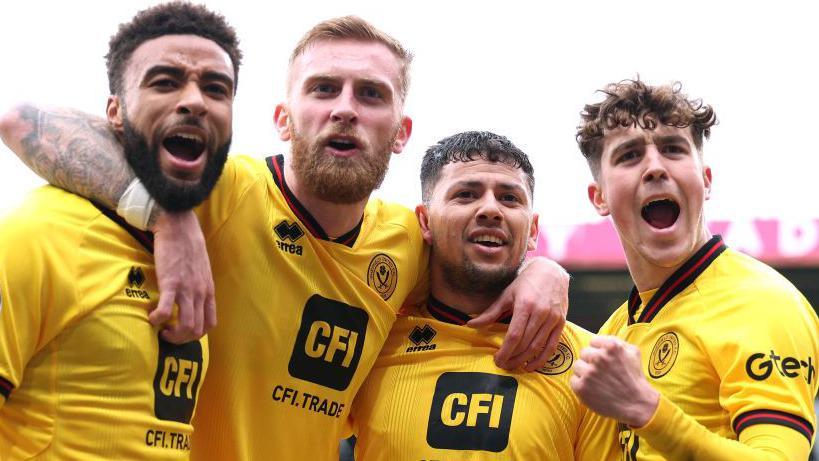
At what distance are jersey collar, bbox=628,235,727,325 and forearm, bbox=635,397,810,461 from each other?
2.59 ft

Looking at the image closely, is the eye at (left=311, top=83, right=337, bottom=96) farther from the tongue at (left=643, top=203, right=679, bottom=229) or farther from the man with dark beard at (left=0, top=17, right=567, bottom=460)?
the tongue at (left=643, top=203, right=679, bottom=229)

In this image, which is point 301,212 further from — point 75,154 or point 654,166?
point 654,166

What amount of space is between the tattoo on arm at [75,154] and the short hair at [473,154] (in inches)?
74.8

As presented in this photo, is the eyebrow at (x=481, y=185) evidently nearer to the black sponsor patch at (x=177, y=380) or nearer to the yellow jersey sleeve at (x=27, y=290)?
the black sponsor patch at (x=177, y=380)

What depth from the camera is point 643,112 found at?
4.59 meters

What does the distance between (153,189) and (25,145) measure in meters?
0.54

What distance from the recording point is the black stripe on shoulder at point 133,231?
367 cm

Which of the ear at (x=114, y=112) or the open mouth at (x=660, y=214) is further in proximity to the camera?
the open mouth at (x=660, y=214)

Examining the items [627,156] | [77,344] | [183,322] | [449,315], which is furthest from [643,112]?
[77,344]

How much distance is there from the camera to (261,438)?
14.2 feet

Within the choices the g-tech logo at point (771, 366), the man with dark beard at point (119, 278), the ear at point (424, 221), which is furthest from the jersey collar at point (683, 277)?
the man with dark beard at point (119, 278)

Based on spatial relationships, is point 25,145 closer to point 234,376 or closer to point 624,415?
point 234,376

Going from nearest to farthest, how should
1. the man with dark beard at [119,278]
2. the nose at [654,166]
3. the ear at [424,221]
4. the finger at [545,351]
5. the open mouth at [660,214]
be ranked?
the man with dark beard at [119,278]
the nose at [654,166]
the open mouth at [660,214]
the finger at [545,351]
the ear at [424,221]

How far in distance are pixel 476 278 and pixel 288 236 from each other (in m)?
1.01
